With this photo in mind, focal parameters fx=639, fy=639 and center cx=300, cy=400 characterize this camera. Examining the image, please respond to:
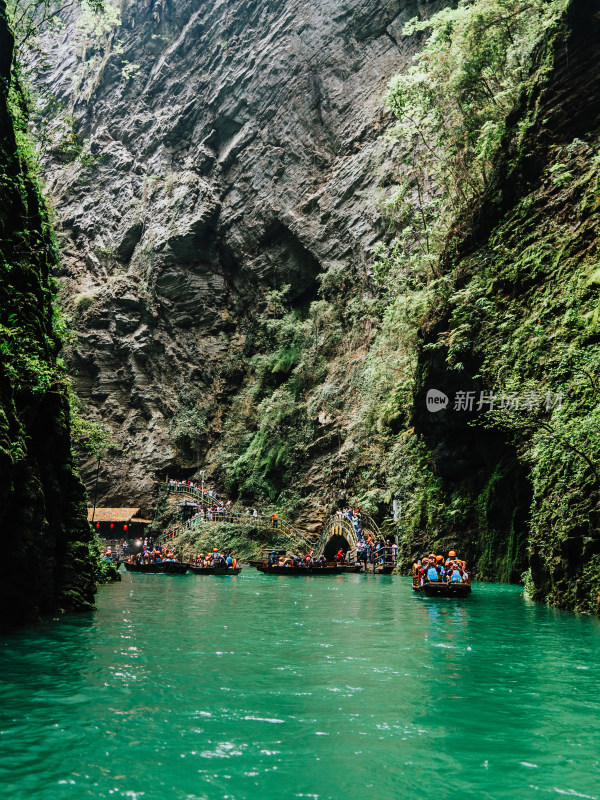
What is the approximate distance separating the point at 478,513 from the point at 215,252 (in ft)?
130

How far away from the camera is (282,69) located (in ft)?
180

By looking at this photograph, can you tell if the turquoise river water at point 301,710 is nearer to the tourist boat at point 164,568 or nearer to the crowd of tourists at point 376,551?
the crowd of tourists at point 376,551

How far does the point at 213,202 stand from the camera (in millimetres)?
57375

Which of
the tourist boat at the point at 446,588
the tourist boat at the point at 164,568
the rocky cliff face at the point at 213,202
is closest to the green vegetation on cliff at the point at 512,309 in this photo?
the tourist boat at the point at 446,588

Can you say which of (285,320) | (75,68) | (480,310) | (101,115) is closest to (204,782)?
(480,310)

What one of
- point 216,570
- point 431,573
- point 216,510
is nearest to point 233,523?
point 216,510

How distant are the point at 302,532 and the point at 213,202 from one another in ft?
102

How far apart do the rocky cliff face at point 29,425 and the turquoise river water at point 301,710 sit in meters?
1.02

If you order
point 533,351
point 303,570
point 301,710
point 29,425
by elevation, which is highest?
point 533,351

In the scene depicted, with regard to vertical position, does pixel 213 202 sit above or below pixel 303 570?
above

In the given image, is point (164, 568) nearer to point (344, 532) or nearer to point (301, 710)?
point (344, 532)

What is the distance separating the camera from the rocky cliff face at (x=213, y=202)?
2016 inches

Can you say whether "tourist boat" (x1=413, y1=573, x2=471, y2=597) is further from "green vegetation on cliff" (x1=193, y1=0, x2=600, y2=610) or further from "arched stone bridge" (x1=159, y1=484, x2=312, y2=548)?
"arched stone bridge" (x1=159, y1=484, x2=312, y2=548)

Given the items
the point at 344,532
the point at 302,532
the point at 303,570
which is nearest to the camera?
the point at 303,570
